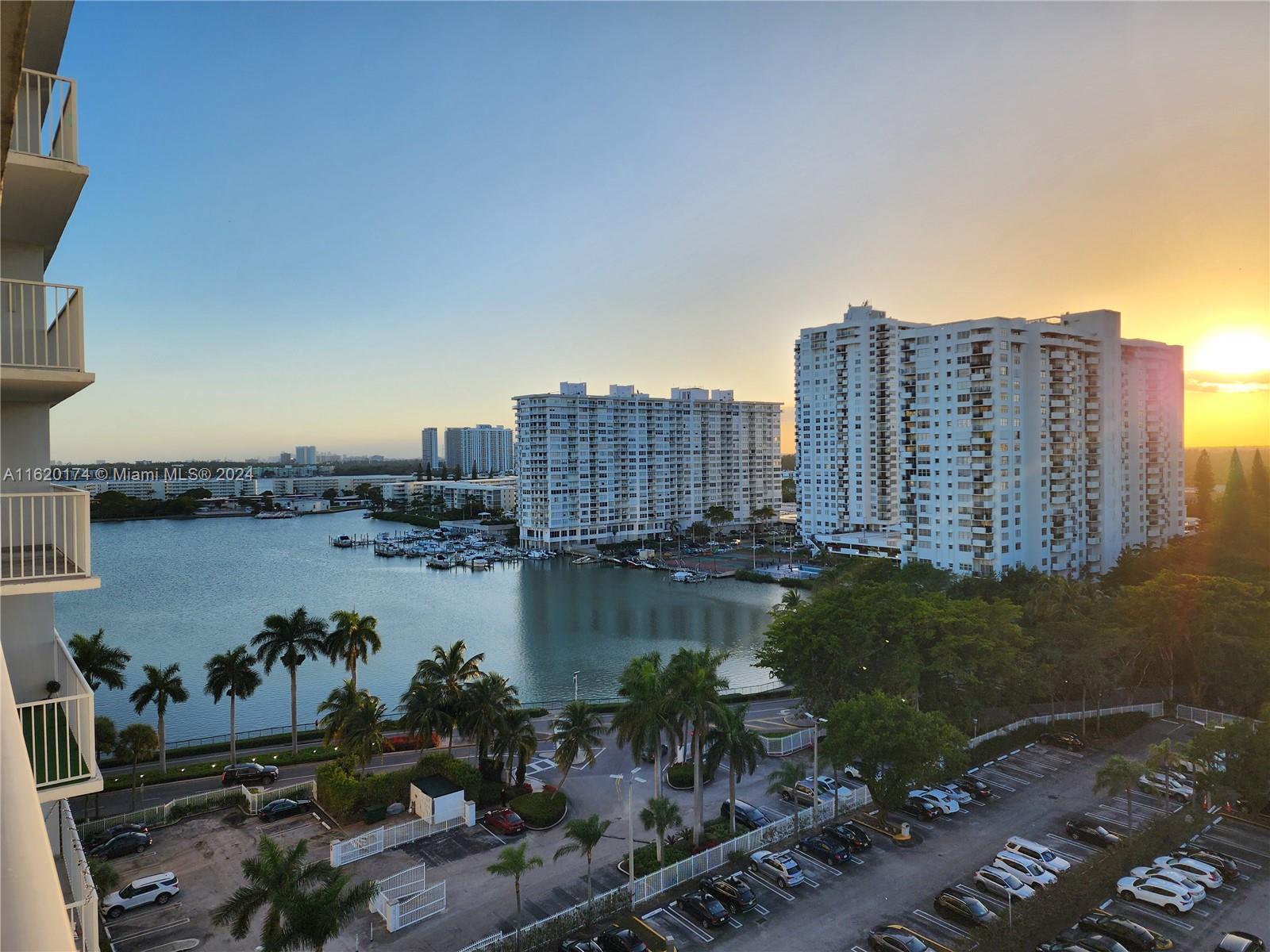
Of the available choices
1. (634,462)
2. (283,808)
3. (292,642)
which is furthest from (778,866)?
(634,462)

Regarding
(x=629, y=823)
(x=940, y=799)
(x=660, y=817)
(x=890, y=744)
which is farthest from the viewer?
(x=940, y=799)

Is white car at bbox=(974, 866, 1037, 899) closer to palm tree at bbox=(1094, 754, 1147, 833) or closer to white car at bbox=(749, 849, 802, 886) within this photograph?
white car at bbox=(749, 849, 802, 886)

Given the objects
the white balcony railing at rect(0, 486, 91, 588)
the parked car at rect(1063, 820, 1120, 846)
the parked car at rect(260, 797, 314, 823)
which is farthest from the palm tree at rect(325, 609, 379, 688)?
the parked car at rect(1063, 820, 1120, 846)

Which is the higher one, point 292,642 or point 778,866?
point 292,642

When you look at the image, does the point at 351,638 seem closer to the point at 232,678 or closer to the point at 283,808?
the point at 232,678

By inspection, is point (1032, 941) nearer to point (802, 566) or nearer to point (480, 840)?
point (480, 840)

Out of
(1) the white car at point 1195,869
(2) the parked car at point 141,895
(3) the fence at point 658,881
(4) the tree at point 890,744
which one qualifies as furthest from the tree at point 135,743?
(1) the white car at point 1195,869

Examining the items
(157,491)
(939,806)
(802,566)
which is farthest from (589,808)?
(157,491)
